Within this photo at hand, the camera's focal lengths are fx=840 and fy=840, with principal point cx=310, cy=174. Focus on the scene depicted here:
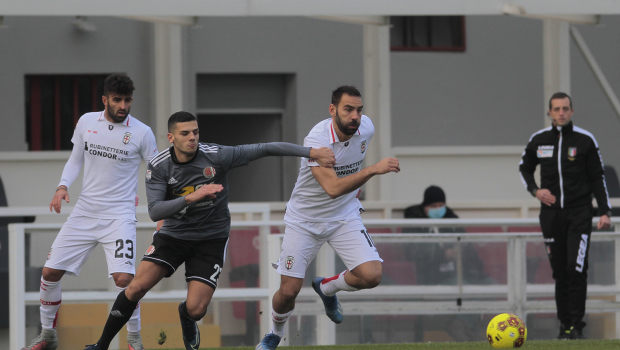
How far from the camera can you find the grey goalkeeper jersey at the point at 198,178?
18.3 ft

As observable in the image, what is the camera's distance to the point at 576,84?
14.0 meters

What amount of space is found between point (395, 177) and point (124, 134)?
18.4 ft

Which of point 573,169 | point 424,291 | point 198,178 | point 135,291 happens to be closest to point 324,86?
point 424,291

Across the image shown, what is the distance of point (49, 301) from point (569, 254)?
4345mm

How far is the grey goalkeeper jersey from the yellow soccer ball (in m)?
2.01

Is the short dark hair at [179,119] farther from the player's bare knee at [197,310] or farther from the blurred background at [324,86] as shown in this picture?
the blurred background at [324,86]

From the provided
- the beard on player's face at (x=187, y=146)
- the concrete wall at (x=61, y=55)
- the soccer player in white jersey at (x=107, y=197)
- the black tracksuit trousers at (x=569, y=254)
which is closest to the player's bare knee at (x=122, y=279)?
the soccer player in white jersey at (x=107, y=197)

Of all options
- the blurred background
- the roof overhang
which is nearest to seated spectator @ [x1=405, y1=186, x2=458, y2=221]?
the blurred background

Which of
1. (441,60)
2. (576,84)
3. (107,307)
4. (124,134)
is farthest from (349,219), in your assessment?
(576,84)

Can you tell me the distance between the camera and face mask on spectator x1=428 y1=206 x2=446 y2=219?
9.23m

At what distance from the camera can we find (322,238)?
6.14 m

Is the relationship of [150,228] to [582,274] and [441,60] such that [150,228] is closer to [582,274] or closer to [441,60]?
[582,274]

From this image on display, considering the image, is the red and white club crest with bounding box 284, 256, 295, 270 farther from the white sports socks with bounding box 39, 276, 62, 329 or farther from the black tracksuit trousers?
the black tracksuit trousers

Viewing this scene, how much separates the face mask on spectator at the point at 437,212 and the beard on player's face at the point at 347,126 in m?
3.61
